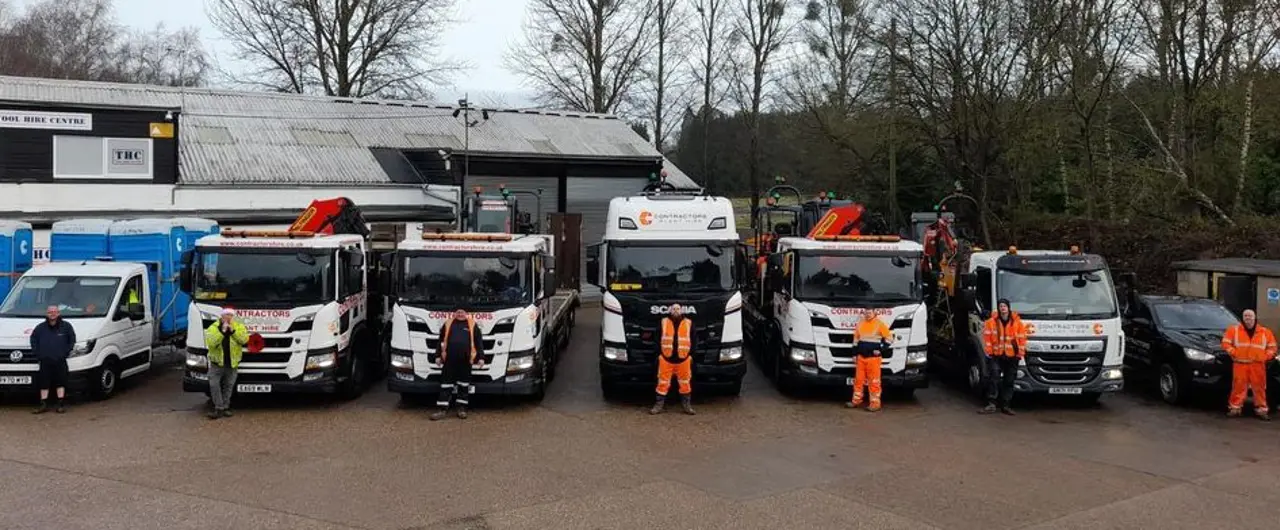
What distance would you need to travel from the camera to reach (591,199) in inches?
1281

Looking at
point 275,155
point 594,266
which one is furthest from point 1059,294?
point 275,155

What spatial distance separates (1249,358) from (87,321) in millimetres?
16779

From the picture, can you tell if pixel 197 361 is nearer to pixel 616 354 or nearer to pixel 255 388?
pixel 255 388

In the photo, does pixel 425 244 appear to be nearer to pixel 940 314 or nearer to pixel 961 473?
pixel 961 473

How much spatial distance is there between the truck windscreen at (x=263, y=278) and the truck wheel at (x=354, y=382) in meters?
1.32

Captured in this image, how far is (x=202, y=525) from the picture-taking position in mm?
7574

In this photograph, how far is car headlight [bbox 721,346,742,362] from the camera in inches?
512

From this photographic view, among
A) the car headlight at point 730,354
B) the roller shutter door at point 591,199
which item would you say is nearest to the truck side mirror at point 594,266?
the car headlight at point 730,354

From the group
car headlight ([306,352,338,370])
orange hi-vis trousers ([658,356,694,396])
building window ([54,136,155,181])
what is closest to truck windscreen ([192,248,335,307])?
car headlight ([306,352,338,370])

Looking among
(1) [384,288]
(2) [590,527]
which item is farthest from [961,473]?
(1) [384,288]

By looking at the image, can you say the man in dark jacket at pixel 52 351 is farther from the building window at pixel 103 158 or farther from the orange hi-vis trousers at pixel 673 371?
the building window at pixel 103 158

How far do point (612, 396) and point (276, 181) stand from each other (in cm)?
1613

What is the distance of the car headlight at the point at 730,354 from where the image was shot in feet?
42.6

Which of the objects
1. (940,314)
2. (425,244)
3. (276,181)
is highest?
(276,181)
